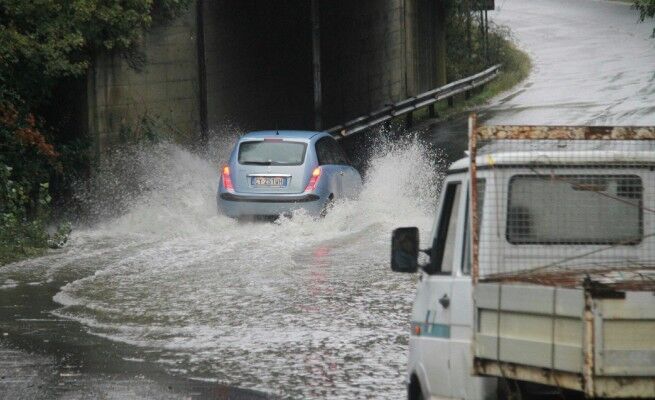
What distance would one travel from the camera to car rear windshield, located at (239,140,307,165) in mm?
21391

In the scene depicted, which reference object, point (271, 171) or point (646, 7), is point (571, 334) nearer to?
point (271, 171)

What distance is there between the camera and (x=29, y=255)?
19.0m

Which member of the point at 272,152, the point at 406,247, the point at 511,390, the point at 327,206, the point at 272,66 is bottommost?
the point at 511,390

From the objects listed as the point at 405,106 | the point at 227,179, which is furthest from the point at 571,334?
→ the point at 405,106

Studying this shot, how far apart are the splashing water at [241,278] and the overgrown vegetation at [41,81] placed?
78cm

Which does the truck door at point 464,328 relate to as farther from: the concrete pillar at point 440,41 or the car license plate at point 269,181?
the concrete pillar at point 440,41

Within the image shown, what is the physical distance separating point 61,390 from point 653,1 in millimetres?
12093

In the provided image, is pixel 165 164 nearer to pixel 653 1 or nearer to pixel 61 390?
pixel 653 1

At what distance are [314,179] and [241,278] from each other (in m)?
5.14

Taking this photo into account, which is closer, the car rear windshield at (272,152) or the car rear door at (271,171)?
the car rear door at (271,171)

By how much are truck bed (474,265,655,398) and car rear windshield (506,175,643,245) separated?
0.67 m

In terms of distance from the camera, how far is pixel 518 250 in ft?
22.7

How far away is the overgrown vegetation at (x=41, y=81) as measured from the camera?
20750mm

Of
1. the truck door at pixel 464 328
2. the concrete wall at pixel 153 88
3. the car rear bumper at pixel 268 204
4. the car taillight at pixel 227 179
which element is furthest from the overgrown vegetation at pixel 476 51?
the truck door at pixel 464 328
